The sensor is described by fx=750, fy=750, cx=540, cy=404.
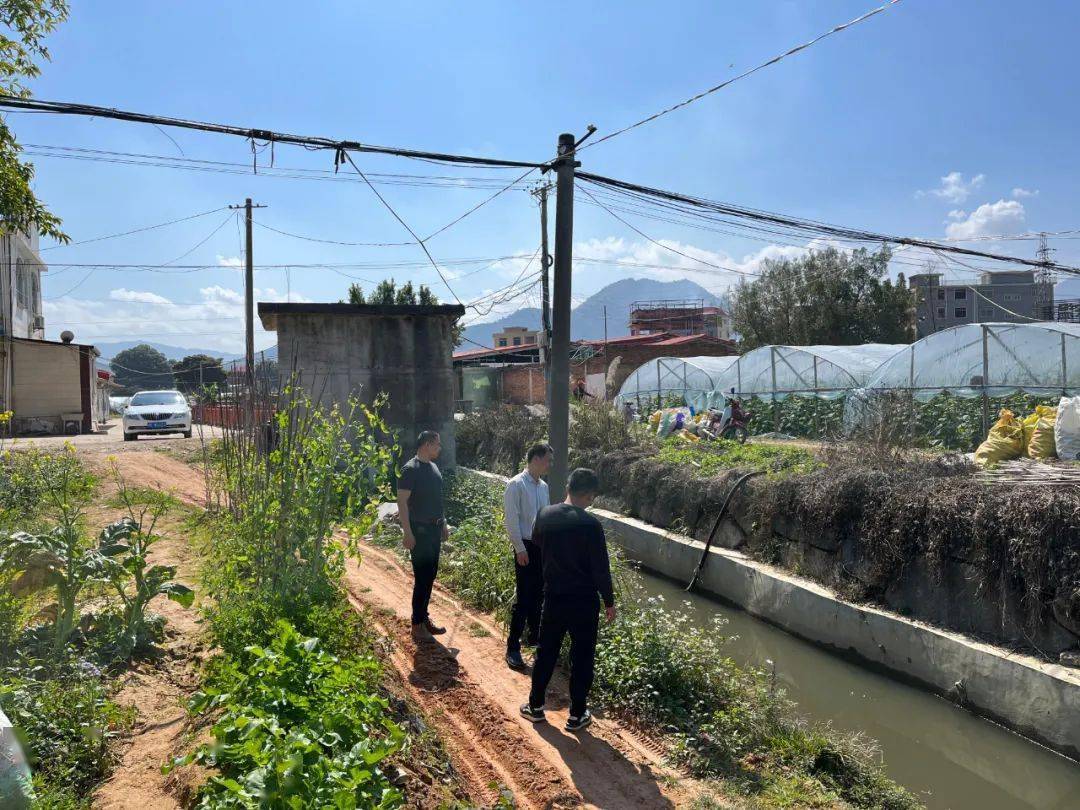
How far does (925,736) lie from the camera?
6652 millimetres

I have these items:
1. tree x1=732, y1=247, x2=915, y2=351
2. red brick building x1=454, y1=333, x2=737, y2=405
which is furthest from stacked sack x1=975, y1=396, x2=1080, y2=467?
tree x1=732, y1=247, x2=915, y2=351

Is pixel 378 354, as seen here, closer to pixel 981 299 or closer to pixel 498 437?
pixel 498 437

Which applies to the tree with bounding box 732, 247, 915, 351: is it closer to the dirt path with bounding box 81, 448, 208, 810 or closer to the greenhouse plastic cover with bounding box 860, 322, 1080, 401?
the greenhouse plastic cover with bounding box 860, 322, 1080, 401

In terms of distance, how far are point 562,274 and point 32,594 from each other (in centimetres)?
550

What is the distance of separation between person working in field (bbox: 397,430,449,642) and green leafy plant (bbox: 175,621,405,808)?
227 centimetres

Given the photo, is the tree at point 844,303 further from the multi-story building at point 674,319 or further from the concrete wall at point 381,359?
the concrete wall at point 381,359

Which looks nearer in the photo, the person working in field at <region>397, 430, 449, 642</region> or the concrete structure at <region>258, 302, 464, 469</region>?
the person working in field at <region>397, 430, 449, 642</region>

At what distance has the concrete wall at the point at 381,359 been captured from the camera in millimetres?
13641

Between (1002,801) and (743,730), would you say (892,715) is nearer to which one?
(1002,801)

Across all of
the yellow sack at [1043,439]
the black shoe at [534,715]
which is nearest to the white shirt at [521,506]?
the black shoe at [534,715]

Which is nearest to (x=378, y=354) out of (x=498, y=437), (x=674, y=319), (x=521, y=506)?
(x=498, y=437)

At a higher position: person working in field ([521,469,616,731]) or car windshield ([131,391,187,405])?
car windshield ([131,391,187,405])

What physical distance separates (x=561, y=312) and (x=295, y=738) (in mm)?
5877

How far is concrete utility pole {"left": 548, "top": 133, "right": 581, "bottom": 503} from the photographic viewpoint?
8117 mm
